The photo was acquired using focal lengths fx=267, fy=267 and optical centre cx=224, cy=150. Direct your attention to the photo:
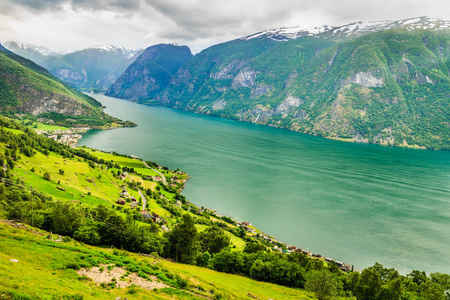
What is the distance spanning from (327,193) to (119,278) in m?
83.6

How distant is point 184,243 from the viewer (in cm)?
3681

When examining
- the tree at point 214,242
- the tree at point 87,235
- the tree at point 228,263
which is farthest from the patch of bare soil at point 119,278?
the tree at point 214,242

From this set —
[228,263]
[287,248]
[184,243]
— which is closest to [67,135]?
[287,248]

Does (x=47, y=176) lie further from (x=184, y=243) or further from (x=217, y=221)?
(x=184, y=243)

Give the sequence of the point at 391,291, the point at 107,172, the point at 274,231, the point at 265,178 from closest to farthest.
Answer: the point at 391,291 < the point at 274,231 < the point at 107,172 < the point at 265,178

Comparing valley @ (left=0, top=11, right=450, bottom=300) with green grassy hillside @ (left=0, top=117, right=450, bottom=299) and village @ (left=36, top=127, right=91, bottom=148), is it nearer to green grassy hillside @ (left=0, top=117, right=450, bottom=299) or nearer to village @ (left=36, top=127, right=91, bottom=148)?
green grassy hillside @ (left=0, top=117, right=450, bottom=299)

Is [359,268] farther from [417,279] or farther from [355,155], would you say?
[355,155]

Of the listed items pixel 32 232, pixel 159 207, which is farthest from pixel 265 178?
pixel 32 232

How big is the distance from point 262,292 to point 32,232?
77.5 ft

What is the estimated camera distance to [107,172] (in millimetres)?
84500

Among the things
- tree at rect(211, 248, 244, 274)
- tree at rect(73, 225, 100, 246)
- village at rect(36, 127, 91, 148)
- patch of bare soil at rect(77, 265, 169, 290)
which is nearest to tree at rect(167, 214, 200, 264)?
tree at rect(211, 248, 244, 274)

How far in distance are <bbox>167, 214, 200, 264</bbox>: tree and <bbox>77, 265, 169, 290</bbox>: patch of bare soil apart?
15673 mm

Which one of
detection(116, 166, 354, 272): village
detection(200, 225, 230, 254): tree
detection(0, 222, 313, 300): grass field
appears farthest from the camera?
detection(116, 166, 354, 272): village

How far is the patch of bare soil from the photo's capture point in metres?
18.7
